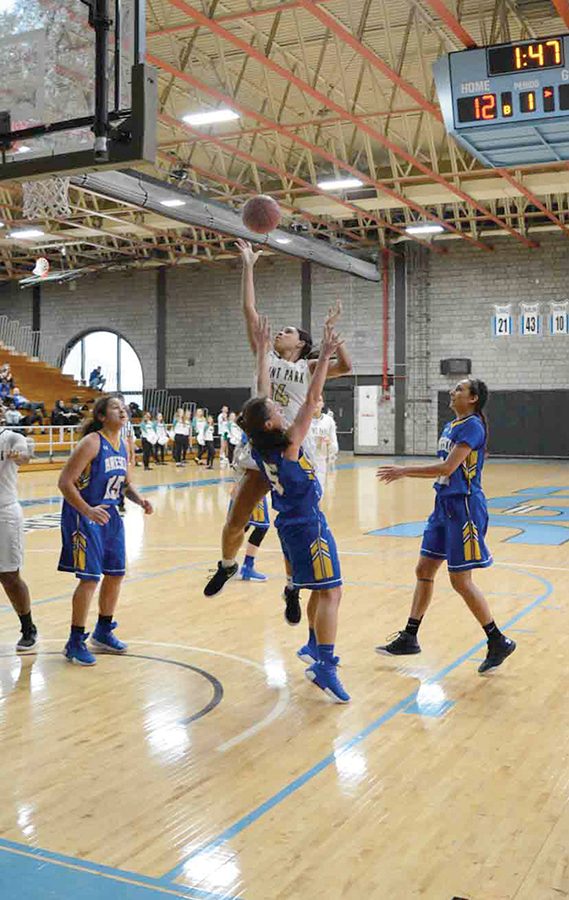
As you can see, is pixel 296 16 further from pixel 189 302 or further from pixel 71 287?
pixel 71 287

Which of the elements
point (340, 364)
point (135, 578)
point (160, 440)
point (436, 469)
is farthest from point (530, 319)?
point (436, 469)

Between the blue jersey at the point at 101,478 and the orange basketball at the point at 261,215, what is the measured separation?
5.01 ft

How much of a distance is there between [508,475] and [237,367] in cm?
1188

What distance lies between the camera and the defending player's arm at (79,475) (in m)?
5.25

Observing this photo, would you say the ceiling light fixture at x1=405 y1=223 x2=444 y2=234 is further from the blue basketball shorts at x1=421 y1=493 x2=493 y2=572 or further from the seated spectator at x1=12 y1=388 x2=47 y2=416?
the blue basketball shorts at x1=421 y1=493 x2=493 y2=572

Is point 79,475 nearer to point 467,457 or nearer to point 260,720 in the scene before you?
point 260,720

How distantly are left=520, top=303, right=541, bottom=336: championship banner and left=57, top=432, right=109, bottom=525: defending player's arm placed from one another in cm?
2221

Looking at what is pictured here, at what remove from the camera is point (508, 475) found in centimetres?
2130

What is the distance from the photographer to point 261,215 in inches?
215

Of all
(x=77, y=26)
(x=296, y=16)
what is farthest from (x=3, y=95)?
(x=296, y=16)

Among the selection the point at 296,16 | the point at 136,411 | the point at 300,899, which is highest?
the point at 296,16

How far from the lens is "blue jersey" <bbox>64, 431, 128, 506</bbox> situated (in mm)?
5500

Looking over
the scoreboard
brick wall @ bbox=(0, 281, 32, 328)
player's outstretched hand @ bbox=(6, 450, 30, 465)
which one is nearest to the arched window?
brick wall @ bbox=(0, 281, 32, 328)

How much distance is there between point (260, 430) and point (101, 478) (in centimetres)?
133
